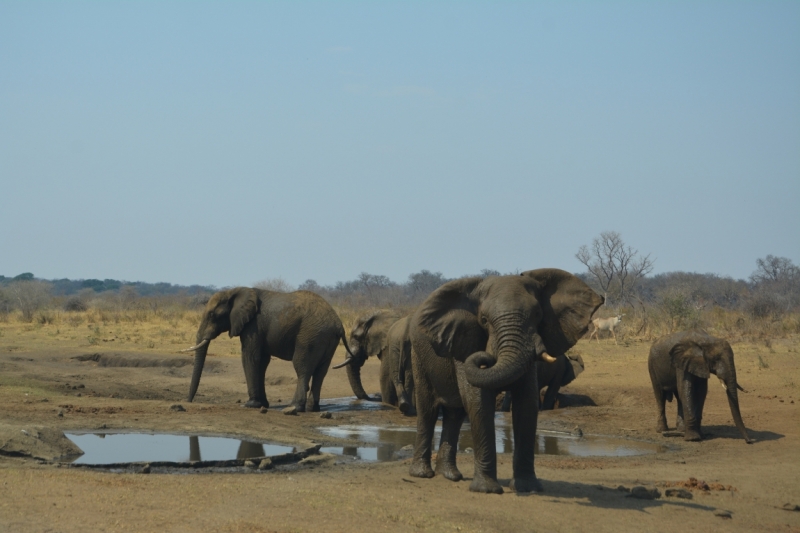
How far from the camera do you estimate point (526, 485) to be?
30.9 feet

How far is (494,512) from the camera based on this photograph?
27.8 feet

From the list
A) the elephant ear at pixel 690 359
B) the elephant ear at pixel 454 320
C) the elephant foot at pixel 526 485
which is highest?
the elephant ear at pixel 454 320

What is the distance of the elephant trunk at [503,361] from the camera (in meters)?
8.39

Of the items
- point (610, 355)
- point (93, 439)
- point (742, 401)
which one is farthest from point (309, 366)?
point (610, 355)

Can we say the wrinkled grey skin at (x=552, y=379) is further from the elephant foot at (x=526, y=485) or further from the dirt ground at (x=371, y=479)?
the elephant foot at (x=526, y=485)

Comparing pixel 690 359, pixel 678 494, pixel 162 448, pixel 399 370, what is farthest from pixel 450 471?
pixel 399 370

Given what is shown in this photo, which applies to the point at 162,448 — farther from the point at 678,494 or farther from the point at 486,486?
the point at 678,494

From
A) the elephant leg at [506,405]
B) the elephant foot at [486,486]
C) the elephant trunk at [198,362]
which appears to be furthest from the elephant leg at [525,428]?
the elephant trunk at [198,362]

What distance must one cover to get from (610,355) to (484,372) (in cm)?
2009

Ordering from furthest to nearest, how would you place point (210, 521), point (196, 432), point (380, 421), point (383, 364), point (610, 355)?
point (610, 355) → point (383, 364) → point (380, 421) → point (196, 432) → point (210, 521)

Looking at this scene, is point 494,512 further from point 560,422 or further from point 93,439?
point 560,422

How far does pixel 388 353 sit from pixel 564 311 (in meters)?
9.98

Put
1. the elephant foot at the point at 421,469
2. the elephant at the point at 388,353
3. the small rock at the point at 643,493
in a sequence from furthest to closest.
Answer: the elephant at the point at 388,353 < the elephant foot at the point at 421,469 < the small rock at the point at 643,493

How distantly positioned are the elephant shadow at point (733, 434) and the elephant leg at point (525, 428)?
648 centimetres
